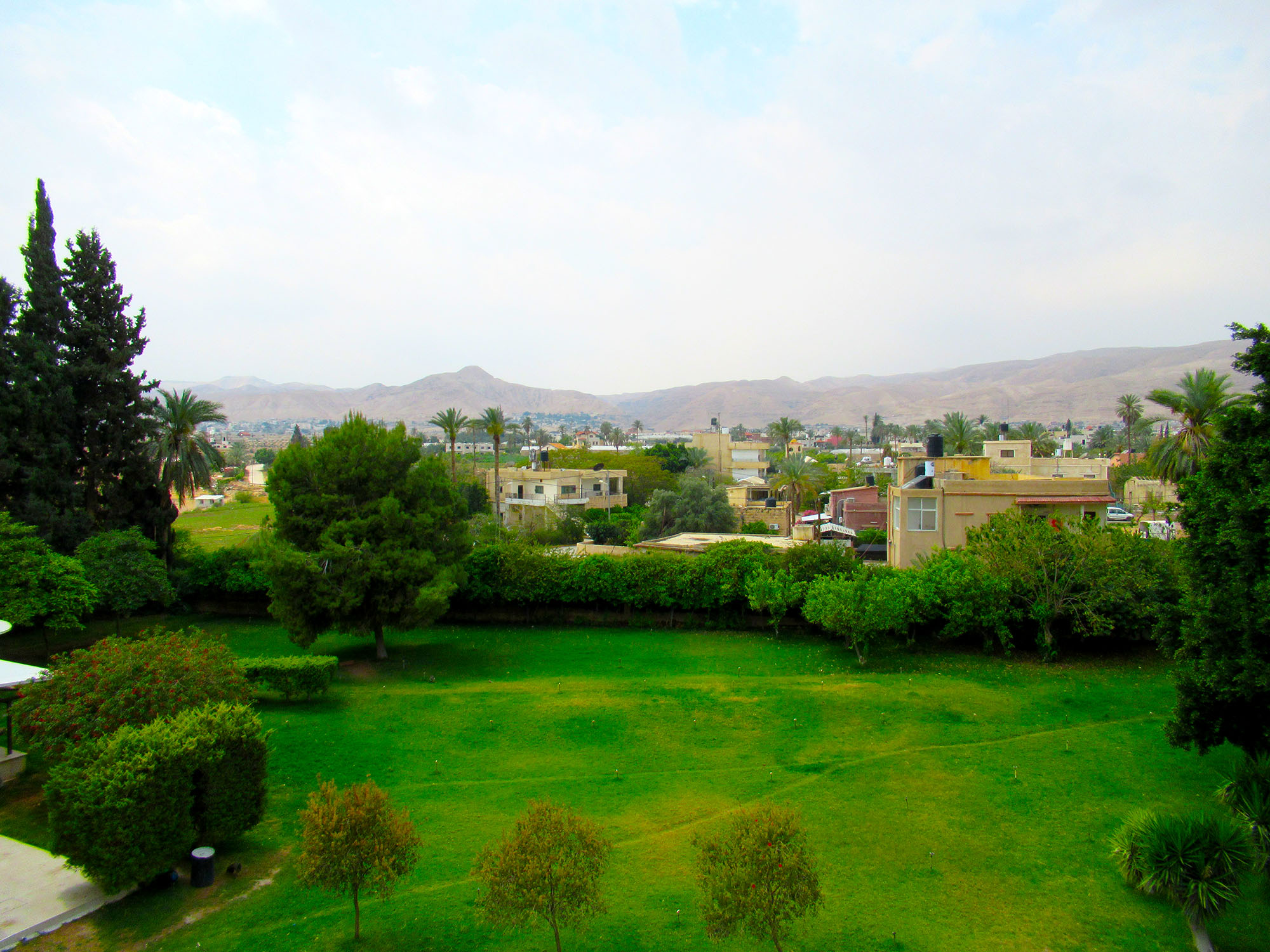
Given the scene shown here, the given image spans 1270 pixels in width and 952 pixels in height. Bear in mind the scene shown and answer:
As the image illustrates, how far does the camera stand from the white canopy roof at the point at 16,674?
1335 centimetres

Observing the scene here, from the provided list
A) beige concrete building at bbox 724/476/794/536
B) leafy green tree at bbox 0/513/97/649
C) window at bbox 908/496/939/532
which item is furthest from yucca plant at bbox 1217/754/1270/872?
beige concrete building at bbox 724/476/794/536

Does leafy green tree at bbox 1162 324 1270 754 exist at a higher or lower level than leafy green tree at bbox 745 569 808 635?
higher

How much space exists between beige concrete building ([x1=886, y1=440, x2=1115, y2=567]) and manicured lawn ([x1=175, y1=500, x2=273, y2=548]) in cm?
3580

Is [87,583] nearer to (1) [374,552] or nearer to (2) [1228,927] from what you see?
(1) [374,552]

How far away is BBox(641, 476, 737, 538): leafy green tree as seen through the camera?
56562 mm

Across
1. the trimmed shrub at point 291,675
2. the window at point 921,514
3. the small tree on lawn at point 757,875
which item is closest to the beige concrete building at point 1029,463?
the window at point 921,514

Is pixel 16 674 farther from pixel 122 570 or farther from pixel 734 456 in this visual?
pixel 734 456

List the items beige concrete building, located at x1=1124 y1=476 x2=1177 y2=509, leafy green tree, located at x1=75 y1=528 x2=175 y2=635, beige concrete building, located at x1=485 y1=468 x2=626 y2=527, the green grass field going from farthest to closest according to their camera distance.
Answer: beige concrete building, located at x1=485 y1=468 x2=626 y2=527 → beige concrete building, located at x1=1124 y1=476 x2=1177 y2=509 → leafy green tree, located at x1=75 y1=528 x2=175 y2=635 → the green grass field

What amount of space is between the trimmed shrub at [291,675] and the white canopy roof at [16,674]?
16.7ft

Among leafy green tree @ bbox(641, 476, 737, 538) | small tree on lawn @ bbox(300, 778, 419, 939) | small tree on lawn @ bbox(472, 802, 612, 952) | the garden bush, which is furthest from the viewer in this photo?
leafy green tree @ bbox(641, 476, 737, 538)

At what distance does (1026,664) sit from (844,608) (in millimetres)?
5543

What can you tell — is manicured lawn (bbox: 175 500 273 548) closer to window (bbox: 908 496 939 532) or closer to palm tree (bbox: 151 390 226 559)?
palm tree (bbox: 151 390 226 559)

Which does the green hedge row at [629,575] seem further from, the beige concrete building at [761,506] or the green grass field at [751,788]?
the beige concrete building at [761,506]

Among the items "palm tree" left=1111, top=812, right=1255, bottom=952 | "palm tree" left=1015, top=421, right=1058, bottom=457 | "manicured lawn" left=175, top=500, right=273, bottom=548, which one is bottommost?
"palm tree" left=1111, top=812, right=1255, bottom=952
